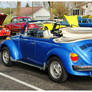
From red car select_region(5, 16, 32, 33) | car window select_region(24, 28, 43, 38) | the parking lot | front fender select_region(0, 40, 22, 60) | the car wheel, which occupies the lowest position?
the parking lot

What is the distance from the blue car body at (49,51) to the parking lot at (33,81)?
12.8 inches

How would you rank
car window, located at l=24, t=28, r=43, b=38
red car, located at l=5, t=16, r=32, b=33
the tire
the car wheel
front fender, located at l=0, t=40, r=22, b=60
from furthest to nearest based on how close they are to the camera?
red car, located at l=5, t=16, r=32, b=33 < the tire < front fender, located at l=0, t=40, r=22, b=60 < car window, located at l=24, t=28, r=43, b=38 < the car wheel

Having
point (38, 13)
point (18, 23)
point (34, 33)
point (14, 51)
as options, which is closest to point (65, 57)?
point (34, 33)

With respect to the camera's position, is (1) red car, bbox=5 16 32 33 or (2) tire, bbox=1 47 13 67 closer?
(2) tire, bbox=1 47 13 67

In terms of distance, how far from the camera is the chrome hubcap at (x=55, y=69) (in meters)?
5.14

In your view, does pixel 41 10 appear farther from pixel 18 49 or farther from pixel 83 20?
pixel 18 49

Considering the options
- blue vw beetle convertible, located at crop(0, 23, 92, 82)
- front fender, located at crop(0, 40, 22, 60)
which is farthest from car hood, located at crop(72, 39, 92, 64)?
front fender, located at crop(0, 40, 22, 60)

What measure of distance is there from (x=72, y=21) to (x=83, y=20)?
17.7ft

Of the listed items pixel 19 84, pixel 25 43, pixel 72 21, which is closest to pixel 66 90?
pixel 19 84

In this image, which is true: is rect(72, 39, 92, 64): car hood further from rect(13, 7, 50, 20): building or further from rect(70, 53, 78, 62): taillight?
rect(13, 7, 50, 20): building

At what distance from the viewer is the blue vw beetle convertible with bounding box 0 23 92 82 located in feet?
15.9

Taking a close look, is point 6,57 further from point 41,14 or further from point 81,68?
point 41,14

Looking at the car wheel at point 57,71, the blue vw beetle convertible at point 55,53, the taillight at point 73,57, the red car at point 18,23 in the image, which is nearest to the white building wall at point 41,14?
the red car at point 18,23

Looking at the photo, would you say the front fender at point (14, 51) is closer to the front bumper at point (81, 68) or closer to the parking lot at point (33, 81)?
the parking lot at point (33, 81)
